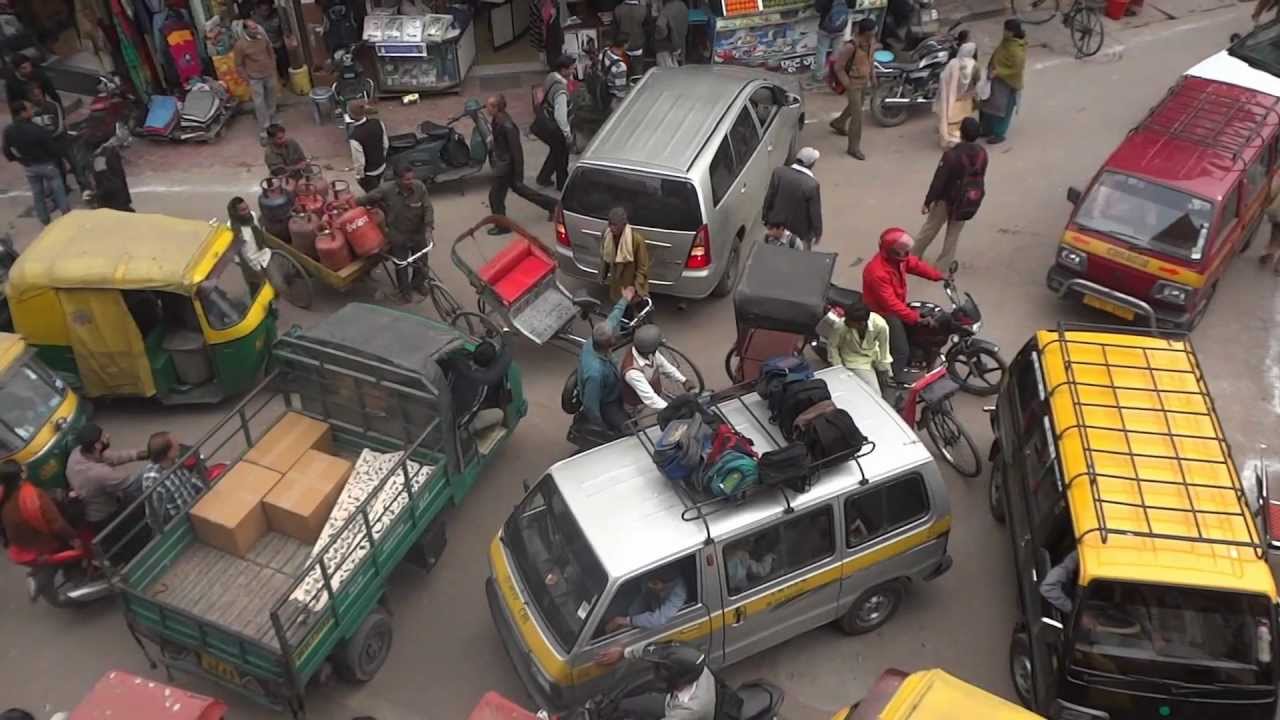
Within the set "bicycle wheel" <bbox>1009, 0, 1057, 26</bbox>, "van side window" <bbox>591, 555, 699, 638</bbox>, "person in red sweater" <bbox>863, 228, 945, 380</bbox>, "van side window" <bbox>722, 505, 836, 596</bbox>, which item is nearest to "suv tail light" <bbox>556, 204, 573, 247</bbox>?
"person in red sweater" <bbox>863, 228, 945, 380</bbox>

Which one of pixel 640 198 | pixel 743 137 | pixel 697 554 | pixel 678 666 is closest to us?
pixel 678 666

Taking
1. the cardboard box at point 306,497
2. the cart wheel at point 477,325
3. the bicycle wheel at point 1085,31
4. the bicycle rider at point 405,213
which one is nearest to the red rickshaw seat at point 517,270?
the cart wheel at point 477,325

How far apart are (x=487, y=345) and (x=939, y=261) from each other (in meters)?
5.75

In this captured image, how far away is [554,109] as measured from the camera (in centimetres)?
1322

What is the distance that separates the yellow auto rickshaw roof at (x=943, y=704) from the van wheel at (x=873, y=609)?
173cm

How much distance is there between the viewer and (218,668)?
7012mm

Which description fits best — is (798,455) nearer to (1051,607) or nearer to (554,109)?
(1051,607)

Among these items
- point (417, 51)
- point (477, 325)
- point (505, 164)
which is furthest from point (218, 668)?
point (417, 51)

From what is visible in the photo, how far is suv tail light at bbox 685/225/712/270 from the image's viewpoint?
10261 mm

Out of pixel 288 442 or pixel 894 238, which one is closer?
pixel 288 442

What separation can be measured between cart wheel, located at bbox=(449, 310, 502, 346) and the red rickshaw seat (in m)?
0.45

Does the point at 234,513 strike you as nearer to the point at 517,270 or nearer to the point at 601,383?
the point at 601,383

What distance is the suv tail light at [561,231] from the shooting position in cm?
1064

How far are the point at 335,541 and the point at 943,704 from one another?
4082 millimetres
